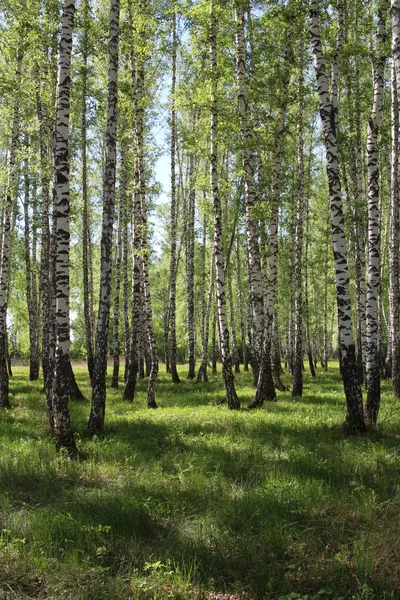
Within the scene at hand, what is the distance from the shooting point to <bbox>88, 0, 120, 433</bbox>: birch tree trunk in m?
10.2

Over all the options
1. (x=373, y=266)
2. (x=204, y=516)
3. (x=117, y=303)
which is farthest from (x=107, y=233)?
(x=117, y=303)

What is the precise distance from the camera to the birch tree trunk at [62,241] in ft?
28.0

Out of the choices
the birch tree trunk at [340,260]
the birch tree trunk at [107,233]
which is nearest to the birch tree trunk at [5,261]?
the birch tree trunk at [107,233]

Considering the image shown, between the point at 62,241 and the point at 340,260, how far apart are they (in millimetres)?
5553

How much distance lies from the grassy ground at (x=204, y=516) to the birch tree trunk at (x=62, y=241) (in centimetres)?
69

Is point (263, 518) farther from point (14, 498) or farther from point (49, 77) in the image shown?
point (49, 77)

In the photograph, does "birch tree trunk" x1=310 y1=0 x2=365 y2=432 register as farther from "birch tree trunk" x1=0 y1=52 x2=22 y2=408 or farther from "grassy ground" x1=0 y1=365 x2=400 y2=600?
"birch tree trunk" x1=0 y1=52 x2=22 y2=408

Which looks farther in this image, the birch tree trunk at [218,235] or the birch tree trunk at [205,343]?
the birch tree trunk at [205,343]

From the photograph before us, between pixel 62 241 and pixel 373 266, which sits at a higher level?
pixel 62 241

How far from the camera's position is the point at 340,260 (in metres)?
9.30

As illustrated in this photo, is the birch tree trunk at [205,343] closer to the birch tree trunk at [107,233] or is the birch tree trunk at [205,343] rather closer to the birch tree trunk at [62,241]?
the birch tree trunk at [107,233]

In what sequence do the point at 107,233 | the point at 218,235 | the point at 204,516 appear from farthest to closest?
the point at 218,235
the point at 107,233
the point at 204,516

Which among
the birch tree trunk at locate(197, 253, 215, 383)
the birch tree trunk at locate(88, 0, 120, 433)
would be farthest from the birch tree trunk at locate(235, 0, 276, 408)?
the birch tree trunk at locate(197, 253, 215, 383)

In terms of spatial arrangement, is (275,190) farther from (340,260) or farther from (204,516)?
(204,516)
